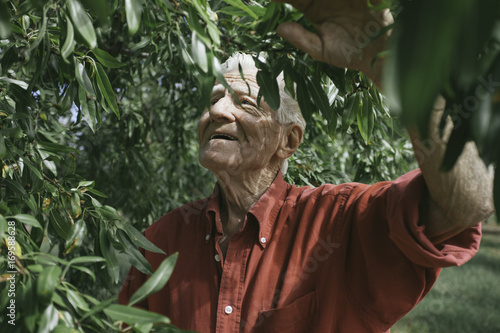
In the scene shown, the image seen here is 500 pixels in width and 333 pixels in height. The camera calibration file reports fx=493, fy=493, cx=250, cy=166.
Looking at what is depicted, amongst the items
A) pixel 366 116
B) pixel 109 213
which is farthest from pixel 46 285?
pixel 366 116

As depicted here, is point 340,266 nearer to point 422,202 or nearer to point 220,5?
point 422,202

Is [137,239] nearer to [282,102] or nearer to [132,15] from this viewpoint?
[132,15]

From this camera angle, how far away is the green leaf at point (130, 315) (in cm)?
81

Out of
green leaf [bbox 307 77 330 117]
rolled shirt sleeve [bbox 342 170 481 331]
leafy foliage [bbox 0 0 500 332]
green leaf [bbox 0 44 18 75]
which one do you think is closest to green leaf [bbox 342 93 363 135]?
leafy foliage [bbox 0 0 500 332]

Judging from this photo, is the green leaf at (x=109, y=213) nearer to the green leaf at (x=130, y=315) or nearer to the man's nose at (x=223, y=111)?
the green leaf at (x=130, y=315)

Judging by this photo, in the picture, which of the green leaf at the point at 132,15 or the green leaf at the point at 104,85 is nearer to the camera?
the green leaf at the point at 132,15

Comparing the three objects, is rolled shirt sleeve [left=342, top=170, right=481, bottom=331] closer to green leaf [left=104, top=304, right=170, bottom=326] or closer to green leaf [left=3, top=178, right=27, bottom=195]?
green leaf [left=104, top=304, right=170, bottom=326]

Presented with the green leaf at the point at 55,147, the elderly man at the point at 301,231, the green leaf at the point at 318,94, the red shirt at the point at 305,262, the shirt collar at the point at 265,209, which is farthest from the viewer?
the shirt collar at the point at 265,209

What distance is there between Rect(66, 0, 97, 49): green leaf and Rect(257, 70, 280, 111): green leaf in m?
0.37

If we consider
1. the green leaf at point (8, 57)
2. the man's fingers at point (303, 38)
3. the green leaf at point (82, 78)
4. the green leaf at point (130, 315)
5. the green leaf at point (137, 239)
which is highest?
the man's fingers at point (303, 38)

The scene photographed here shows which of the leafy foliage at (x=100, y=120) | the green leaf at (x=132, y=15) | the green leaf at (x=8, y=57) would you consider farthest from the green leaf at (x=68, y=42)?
the green leaf at (x=8, y=57)

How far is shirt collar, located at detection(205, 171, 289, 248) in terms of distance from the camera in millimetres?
1624

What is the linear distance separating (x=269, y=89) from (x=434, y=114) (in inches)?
15.0

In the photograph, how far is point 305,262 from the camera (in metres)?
1.54
